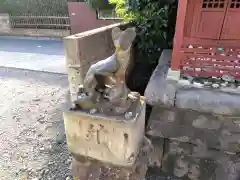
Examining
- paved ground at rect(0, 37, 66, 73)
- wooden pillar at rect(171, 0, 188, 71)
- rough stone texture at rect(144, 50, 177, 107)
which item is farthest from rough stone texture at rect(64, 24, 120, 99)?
paved ground at rect(0, 37, 66, 73)

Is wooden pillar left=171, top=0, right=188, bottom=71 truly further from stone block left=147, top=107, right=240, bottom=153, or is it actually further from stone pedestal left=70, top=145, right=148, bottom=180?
stone pedestal left=70, top=145, right=148, bottom=180

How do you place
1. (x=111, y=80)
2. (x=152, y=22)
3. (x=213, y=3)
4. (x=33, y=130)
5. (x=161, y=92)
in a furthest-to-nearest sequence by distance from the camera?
(x=152, y=22)
(x=33, y=130)
(x=213, y=3)
(x=161, y=92)
(x=111, y=80)

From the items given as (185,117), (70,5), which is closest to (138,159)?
(185,117)

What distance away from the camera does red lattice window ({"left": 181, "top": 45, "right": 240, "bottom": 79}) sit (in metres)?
2.98

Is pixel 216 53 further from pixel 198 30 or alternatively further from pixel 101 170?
→ pixel 101 170

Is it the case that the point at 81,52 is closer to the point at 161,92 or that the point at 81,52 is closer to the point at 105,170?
the point at 161,92

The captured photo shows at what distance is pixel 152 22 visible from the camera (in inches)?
177

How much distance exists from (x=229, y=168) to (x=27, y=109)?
3.61 metres

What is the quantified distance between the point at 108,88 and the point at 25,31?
9.62 metres

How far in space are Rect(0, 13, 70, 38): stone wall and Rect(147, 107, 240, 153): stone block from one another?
7758 millimetres

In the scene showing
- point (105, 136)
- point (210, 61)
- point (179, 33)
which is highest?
point (179, 33)

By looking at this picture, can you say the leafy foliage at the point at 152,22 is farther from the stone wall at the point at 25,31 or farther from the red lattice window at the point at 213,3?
the stone wall at the point at 25,31

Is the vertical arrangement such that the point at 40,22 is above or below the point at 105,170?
above

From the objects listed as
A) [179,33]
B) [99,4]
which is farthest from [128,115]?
[99,4]
